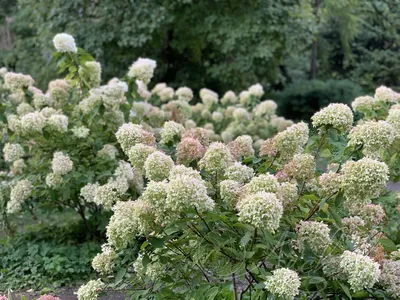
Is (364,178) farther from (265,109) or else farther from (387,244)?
(265,109)

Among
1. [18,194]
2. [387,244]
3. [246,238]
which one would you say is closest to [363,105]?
[387,244]

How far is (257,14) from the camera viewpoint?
7930mm

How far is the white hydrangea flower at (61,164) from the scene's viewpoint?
3982 mm

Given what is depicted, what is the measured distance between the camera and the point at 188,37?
8727 millimetres

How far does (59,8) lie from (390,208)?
5541 mm

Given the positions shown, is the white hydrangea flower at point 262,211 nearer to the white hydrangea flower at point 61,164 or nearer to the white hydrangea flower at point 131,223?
the white hydrangea flower at point 131,223

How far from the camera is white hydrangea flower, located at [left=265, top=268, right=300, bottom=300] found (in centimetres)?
194

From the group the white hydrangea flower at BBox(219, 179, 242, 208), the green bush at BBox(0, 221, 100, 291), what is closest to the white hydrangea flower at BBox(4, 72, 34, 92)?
the green bush at BBox(0, 221, 100, 291)

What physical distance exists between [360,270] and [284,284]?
0.29 meters

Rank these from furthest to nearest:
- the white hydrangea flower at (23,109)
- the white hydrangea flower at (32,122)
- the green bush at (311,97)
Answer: the green bush at (311,97) < the white hydrangea flower at (23,109) < the white hydrangea flower at (32,122)

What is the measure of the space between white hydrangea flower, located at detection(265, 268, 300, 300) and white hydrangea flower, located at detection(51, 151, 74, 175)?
2.35 meters

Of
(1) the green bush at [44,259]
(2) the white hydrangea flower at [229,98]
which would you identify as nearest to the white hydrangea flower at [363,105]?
(1) the green bush at [44,259]

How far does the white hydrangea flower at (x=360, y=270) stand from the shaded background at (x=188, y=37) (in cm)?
608

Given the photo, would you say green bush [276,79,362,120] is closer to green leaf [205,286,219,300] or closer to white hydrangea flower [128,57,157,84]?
white hydrangea flower [128,57,157,84]
